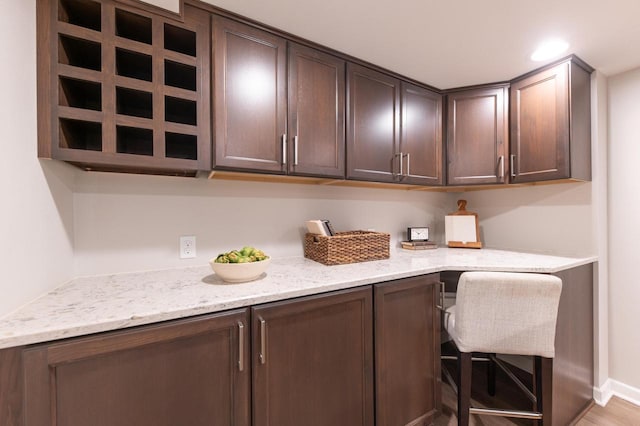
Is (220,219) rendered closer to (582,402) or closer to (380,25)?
(380,25)

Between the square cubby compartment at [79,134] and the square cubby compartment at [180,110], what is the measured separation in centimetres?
31

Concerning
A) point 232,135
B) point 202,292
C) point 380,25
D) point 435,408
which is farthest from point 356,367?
point 380,25

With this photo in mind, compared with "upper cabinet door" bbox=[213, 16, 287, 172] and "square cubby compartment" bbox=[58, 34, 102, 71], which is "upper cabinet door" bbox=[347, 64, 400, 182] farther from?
"square cubby compartment" bbox=[58, 34, 102, 71]

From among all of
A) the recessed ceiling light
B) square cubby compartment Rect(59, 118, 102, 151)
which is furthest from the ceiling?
square cubby compartment Rect(59, 118, 102, 151)

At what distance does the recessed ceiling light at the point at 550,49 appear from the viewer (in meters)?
1.52

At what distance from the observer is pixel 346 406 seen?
1221 millimetres

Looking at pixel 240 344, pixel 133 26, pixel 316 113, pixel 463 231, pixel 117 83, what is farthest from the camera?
pixel 463 231

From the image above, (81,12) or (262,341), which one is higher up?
(81,12)

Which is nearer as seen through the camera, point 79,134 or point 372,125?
point 79,134

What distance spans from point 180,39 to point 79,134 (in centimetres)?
65

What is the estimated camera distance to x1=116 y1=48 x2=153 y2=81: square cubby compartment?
1.18 meters

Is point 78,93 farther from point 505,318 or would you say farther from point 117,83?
point 505,318

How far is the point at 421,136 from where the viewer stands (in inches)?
78.6

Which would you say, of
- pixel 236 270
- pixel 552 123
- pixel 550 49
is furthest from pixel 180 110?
pixel 552 123
